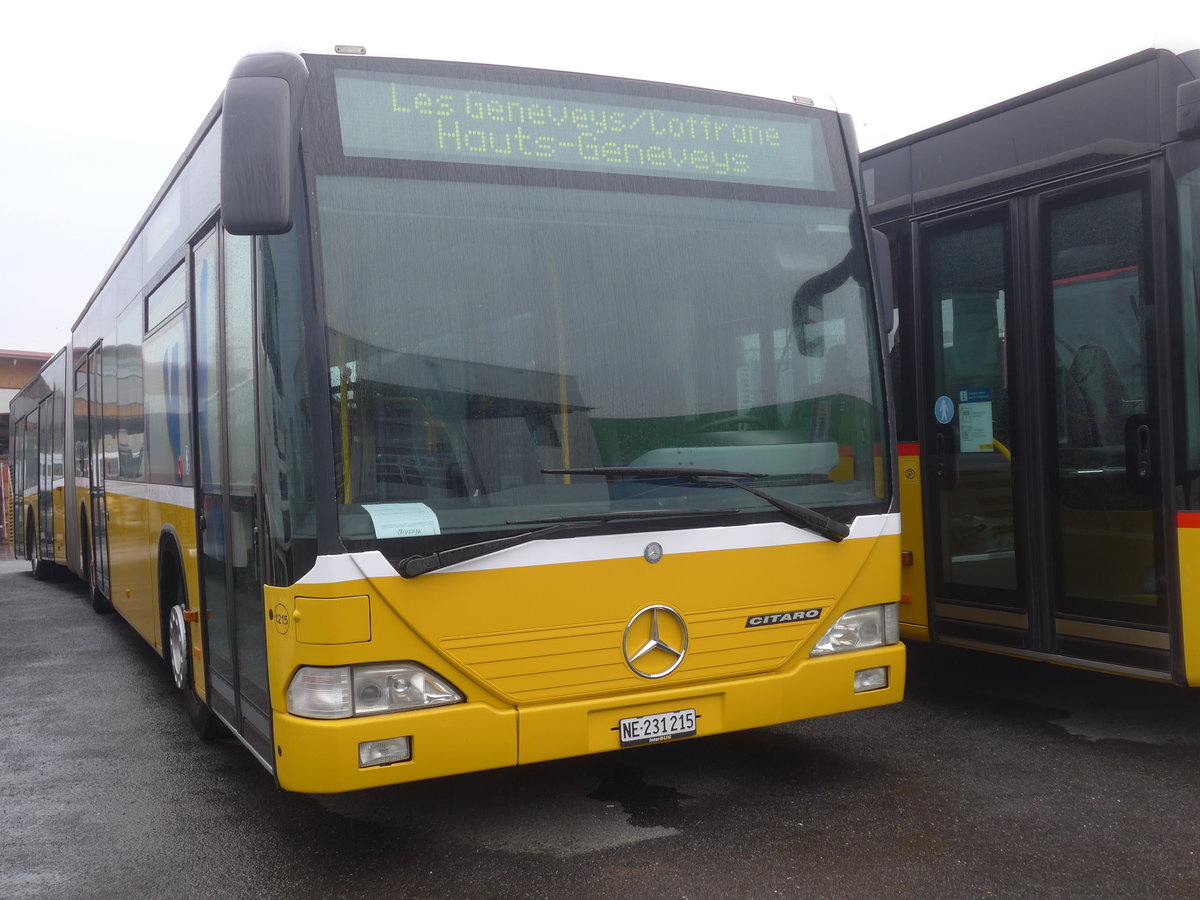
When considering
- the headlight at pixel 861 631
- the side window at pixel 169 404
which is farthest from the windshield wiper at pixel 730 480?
the side window at pixel 169 404

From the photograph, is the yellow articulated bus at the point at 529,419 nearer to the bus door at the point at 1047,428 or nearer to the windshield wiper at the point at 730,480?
the windshield wiper at the point at 730,480

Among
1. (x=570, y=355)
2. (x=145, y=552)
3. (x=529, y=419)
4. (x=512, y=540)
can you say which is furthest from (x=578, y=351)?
(x=145, y=552)

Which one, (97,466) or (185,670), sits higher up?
(97,466)

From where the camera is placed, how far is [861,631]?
15.3 feet

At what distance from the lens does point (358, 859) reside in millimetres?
4309

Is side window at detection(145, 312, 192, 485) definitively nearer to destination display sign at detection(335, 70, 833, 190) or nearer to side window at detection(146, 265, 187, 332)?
side window at detection(146, 265, 187, 332)

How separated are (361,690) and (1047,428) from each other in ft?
11.8

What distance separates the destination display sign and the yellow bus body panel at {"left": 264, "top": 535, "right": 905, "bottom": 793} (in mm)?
1486

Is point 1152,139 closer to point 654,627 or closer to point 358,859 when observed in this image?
point 654,627

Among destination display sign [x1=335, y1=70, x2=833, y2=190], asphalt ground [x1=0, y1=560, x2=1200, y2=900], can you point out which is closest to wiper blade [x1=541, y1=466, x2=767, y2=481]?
destination display sign [x1=335, y1=70, x2=833, y2=190]

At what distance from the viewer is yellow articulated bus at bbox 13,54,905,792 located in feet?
12.5

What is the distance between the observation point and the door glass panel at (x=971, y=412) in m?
5.88

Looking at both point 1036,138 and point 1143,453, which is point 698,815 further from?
point 1036,138

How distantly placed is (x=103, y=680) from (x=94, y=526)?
2.36 metres
